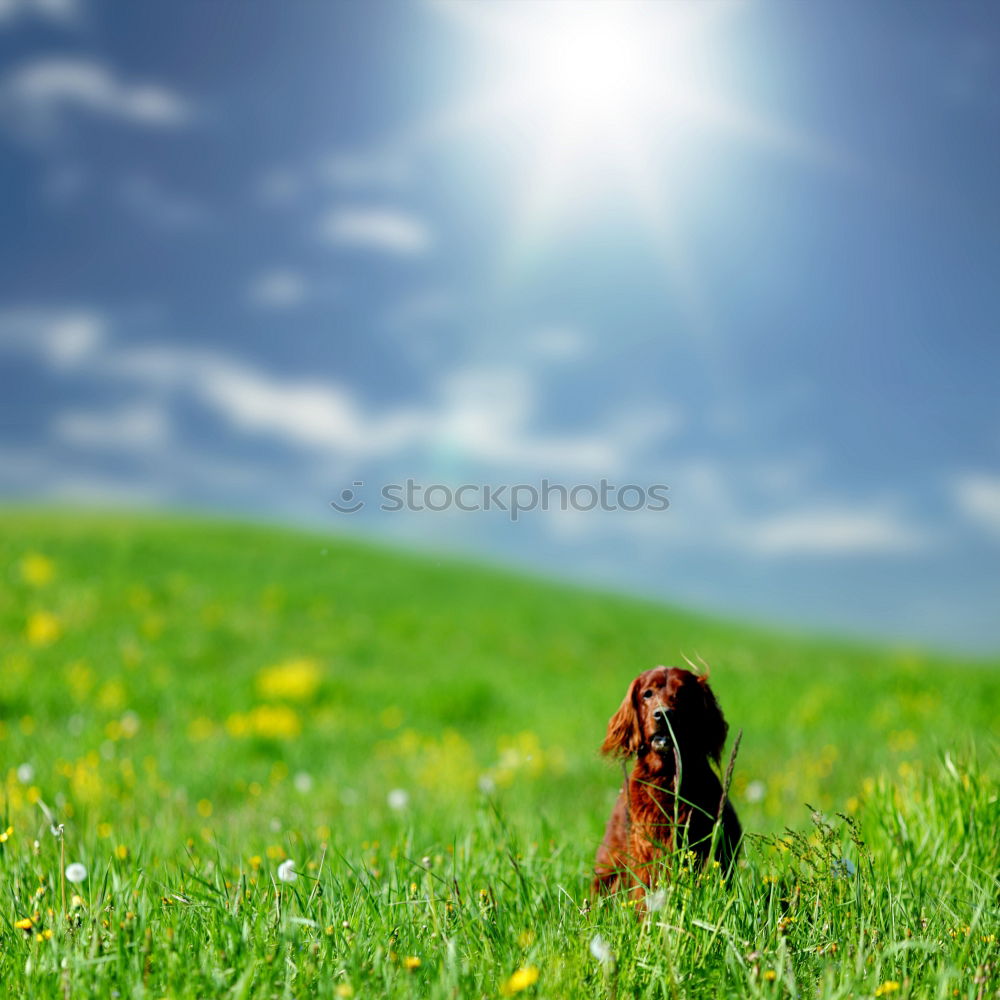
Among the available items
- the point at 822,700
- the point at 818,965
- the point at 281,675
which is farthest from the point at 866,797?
the point at 281,675

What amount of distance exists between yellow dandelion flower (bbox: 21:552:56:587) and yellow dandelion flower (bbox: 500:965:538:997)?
16.2 metres

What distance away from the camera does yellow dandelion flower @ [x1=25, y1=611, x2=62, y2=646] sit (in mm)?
13148

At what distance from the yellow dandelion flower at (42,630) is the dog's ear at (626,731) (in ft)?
39.3

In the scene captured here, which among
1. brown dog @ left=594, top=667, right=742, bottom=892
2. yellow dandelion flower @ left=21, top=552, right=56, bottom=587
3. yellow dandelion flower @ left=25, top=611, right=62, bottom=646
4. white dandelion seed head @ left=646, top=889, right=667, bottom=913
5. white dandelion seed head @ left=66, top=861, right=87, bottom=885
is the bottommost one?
yellow dandelion flower @ left=25, top=611, right=62, bottom=646

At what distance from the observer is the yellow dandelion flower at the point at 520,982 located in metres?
2.41

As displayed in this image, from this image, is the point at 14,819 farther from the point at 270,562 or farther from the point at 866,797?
the point at 270,562

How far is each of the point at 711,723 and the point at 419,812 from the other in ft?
11.5

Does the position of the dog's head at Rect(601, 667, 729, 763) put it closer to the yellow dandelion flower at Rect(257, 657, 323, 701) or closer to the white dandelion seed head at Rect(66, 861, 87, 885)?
the white dandelion seed head at Rect(66, 861, 87, 885)

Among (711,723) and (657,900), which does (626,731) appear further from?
(657,900)

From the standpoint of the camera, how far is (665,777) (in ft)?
9.96

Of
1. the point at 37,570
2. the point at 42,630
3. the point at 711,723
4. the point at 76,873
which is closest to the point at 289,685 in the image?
the point at 42,630

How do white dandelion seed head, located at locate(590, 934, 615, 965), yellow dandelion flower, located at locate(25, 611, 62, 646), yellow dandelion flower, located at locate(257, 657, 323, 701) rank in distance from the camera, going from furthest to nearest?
yellow dandelion flower, located at locate(25, 611, 62, 646), yellow dandelion flower, located at locate(257, 657, 323, 701), white dandelion seed head, located at locate(590, 934, 615, 965)

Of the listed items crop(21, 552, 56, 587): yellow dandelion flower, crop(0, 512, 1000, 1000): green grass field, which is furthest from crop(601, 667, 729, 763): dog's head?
crop(21, 552, 56, 587): yellow dandelion flower

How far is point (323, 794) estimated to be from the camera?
22.8 ft
